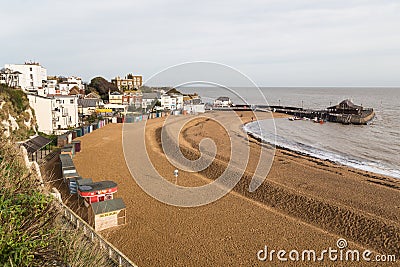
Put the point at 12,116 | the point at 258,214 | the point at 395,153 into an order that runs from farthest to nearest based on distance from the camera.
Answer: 1. the point at 395,153
2. the point at 12,116
3. the point at 258,214

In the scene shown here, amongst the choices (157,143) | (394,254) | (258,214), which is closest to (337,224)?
(394,254)

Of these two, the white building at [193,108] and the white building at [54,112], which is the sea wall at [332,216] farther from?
the white building at [193,108]

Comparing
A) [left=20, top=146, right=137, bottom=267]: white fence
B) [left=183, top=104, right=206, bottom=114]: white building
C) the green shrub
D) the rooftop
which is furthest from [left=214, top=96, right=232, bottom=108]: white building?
the green shrub

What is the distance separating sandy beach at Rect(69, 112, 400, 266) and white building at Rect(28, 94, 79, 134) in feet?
34.4

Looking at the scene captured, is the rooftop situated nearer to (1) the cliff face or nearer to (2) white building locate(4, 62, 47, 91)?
(1) the cliff face

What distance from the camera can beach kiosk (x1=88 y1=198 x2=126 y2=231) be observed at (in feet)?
33.8

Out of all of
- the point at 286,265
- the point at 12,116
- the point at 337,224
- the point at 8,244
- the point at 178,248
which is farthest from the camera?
the point at 12,116

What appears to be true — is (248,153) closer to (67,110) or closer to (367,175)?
(367,175)

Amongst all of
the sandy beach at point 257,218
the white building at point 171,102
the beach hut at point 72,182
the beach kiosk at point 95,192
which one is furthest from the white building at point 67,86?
the beach kiosk at point 95,192

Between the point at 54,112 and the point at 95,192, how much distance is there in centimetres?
1986

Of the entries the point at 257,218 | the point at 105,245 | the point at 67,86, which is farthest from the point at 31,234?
the point at 67,86

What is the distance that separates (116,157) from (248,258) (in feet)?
46.4

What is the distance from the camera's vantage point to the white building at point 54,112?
25938 mm

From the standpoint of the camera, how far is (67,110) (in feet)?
105
